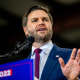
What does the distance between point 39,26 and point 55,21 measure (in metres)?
0.80

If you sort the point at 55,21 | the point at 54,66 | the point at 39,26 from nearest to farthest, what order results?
the point at 54,66 → the point at 39,26 → the point at 55,21

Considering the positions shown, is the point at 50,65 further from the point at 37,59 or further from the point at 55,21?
the point at 55,21

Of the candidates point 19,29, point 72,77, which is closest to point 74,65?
point 72,77

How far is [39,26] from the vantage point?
1240 mm

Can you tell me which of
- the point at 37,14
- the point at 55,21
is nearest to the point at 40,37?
the point at 37,14

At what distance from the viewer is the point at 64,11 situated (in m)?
1.98

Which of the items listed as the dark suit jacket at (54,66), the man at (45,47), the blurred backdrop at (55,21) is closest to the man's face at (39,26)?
the man at (45,47)

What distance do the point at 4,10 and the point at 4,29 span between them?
246mm

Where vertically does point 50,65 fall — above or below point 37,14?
below

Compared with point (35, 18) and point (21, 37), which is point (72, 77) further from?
point (21, 37)

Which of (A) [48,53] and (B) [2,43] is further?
(B) [2,43]

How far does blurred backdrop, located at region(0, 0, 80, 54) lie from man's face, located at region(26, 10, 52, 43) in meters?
0.67

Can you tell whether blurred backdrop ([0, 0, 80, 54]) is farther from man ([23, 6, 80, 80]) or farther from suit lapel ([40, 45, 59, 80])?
suit lapel ([40, 45, 59, 80])

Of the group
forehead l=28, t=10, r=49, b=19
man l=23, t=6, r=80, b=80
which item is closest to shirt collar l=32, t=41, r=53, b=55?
man l=23, t=6, r=80, b=80
